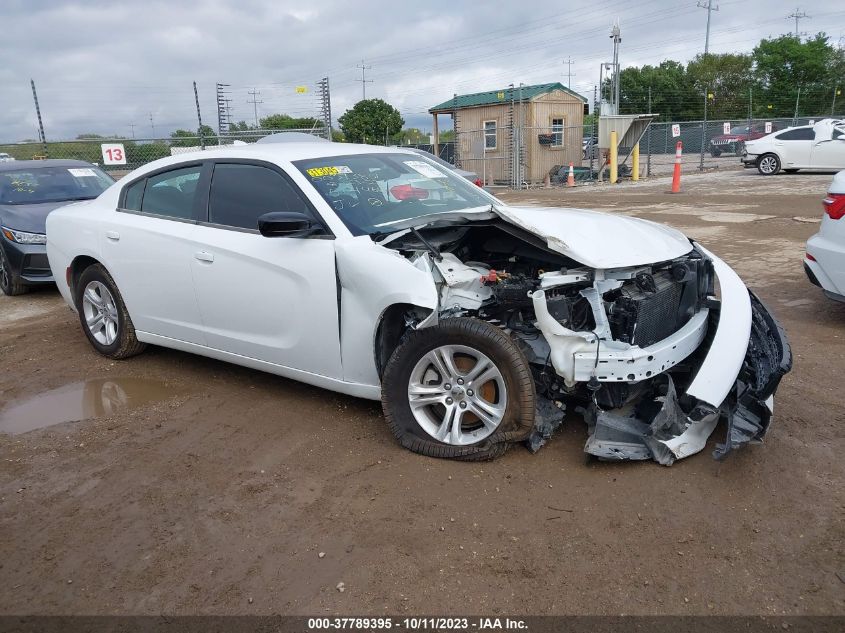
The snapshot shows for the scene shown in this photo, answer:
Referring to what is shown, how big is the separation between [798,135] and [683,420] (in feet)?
66.0

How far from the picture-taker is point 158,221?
4695 millimetres

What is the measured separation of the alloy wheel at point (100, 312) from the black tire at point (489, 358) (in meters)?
2.87

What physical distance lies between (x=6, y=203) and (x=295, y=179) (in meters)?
6.28

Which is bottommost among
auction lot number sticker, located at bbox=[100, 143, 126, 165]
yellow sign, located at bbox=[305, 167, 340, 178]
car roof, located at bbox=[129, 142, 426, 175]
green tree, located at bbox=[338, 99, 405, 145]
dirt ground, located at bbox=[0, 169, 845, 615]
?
dirt ground, located at bbox=[0, 169, 845, 615]

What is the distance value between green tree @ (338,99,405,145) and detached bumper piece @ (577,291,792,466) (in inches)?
1491

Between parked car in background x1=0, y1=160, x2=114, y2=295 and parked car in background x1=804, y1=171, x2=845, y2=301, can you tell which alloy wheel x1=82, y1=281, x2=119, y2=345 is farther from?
parked car in background x1=804, y1=171, x2=845, y2=301

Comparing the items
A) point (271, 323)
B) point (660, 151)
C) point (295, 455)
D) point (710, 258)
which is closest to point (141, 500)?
point (295, 455)

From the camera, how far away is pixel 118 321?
5227 mm

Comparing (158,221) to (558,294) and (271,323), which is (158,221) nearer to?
(271,323)

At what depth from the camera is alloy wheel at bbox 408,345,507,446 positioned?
131 inches

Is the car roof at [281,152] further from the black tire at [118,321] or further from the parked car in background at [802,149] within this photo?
the parked car in background at [802,149]

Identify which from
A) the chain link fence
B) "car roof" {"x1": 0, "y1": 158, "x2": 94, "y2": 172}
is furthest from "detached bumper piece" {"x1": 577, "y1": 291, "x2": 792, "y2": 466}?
the chain link fence

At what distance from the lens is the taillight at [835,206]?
195 inches

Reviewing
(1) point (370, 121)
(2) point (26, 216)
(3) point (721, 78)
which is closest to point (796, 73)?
(3) point (721, 78)
